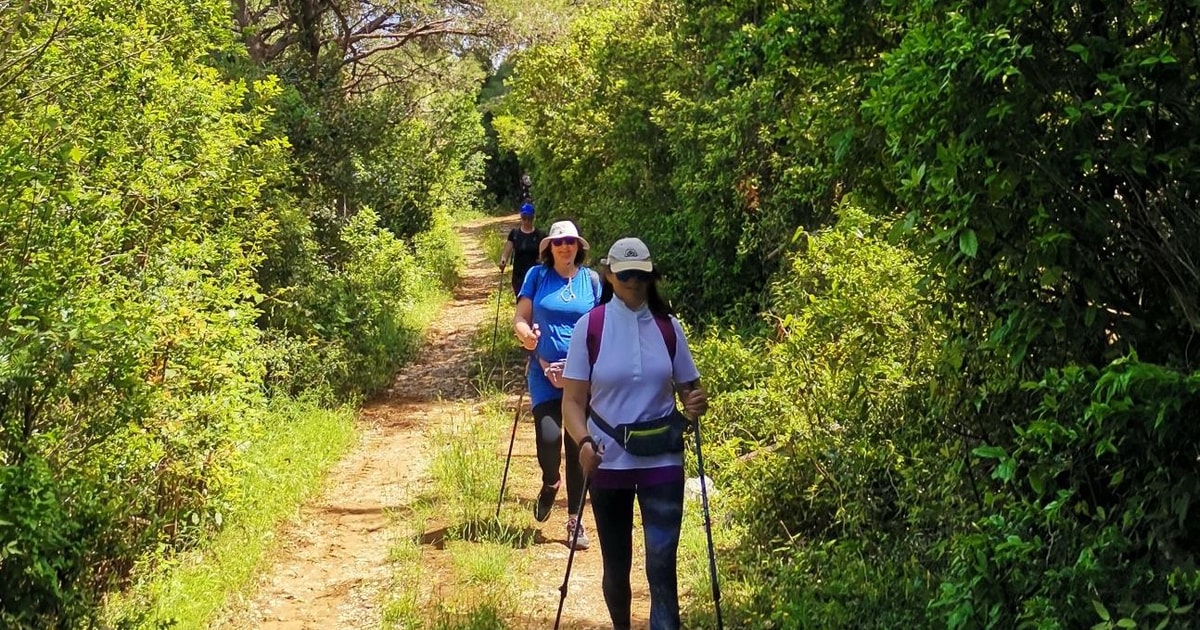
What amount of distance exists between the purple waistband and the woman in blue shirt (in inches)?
66.8

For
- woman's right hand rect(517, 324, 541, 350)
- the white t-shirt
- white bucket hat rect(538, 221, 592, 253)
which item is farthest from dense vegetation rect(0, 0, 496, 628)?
the white t-shirt

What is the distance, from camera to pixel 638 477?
13.6 ft

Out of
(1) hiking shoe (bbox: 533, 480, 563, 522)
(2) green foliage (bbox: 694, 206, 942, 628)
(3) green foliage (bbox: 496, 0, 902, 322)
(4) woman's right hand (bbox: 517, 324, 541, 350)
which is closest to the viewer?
(3) green foliage (bbox: 496, 0, 902, 322)

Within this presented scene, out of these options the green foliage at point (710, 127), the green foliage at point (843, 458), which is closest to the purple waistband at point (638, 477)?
the green foliage at point (843, 458)

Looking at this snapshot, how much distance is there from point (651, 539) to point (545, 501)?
2.48 meters

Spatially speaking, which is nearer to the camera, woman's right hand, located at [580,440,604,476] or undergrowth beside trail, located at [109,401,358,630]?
woman's right hand, located at [580,440,604,476]

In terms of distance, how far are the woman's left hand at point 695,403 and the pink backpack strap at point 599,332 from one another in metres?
0.16

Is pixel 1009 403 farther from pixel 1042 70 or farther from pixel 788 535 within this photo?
pixel 788 535

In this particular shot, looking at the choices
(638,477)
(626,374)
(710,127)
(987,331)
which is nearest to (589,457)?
(638,477)

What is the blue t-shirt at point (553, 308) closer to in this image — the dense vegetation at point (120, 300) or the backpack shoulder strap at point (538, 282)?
the backpack shoulder strap at point (538, 282)

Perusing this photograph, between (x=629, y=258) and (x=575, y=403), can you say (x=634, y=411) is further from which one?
(x=629, y=258)

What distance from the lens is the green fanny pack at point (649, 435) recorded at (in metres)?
4.11

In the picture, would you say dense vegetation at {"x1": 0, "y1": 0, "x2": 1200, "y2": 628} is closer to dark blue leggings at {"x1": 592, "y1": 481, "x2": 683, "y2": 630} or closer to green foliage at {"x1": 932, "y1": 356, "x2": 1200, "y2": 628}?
green foliage at {"x1": 932, "y1": 356, "x2": 1200, "y2": 628}

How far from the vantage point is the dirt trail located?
5.70 metres
